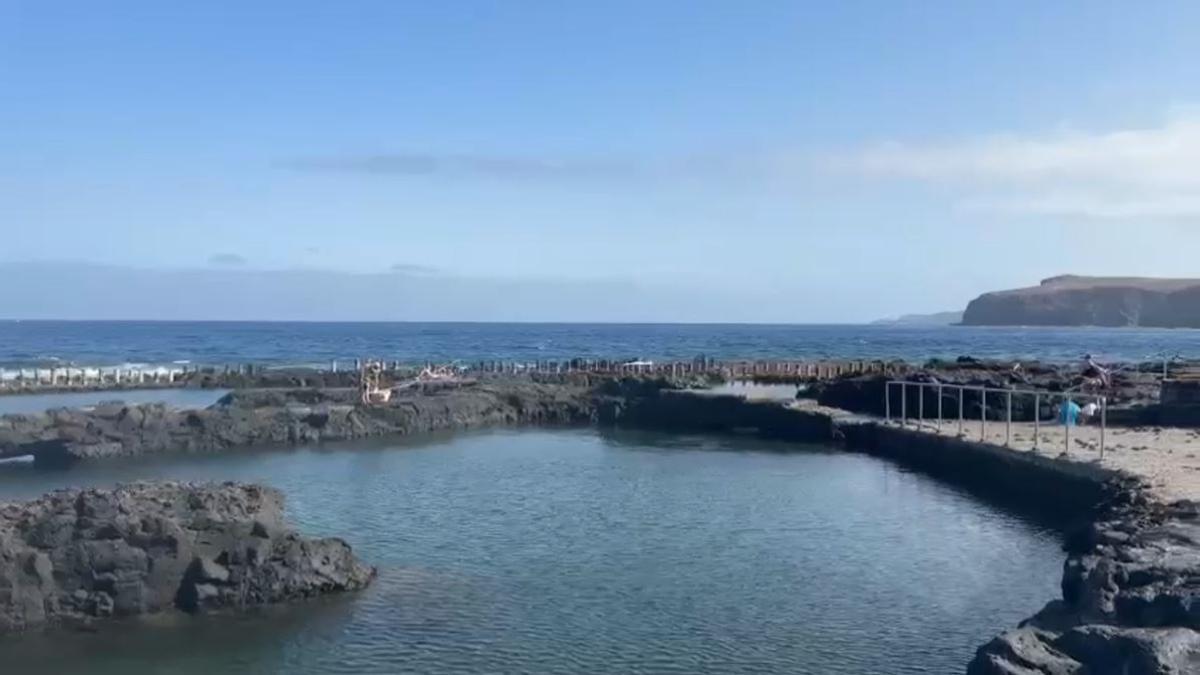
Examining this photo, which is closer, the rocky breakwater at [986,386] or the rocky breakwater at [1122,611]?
the rocky breakwater at [1122,611]

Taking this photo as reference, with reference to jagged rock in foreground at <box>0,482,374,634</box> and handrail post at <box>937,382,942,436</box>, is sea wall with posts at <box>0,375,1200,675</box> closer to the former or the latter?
handrail post at <box>937,382,942,436</box>

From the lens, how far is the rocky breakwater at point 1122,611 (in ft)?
30.7

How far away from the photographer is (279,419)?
35.4 meters

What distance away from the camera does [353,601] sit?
51.0ft

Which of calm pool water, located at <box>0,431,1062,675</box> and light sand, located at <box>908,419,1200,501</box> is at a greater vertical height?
light sand, located at <box>908,419,1200,501</box>

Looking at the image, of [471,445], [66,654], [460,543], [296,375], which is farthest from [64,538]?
[296,375]

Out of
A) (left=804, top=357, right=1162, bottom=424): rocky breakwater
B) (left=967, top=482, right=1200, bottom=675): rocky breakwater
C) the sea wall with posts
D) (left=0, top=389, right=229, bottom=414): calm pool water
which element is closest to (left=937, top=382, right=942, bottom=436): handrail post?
(left=804, top=357, right=1162, bottom=424): rocky breakwater

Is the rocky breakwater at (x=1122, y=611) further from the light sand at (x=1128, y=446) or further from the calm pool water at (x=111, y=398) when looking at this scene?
the calm pool water at (x=111, y=398)

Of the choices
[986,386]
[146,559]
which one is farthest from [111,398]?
[146,559]

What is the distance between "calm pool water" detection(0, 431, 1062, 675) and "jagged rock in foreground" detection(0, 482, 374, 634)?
417mm

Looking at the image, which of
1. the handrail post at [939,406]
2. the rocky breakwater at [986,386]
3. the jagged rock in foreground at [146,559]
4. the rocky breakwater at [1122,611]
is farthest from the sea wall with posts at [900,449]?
the jagged rock in foreground at [146,559]

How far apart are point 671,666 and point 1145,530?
22.5 feet

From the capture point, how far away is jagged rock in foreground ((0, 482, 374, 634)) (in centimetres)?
1425

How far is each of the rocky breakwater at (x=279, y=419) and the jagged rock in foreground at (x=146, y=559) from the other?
15.4 metres
